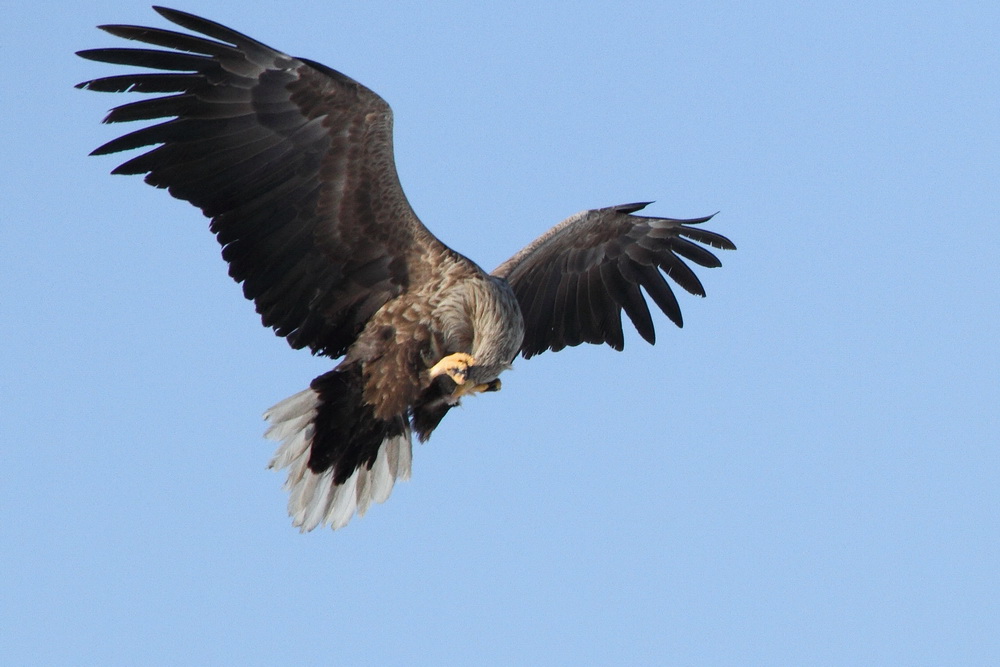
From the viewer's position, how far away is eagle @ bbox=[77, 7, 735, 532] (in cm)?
727

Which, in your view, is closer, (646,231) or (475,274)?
(475,274)

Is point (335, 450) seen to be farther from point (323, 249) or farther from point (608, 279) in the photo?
A: point (608, 279)

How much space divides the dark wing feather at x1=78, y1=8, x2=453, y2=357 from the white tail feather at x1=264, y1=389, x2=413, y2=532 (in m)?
0.72

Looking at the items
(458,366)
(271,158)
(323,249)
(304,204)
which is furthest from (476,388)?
(271,158)

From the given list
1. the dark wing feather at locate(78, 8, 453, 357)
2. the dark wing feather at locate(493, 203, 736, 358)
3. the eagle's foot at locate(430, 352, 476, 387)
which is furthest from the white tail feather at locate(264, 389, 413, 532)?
the dark wing feather at locate(493, 203, 736, 358)

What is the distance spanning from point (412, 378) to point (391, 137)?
1.24m

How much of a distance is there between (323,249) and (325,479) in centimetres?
139

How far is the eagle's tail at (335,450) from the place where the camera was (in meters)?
7.95

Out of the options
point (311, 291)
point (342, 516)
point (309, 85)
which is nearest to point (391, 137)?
point (309, 85)

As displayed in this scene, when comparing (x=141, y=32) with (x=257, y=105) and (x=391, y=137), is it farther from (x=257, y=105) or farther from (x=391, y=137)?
(x=391, y=137)

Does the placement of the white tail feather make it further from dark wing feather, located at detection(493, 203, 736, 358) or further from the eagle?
dark wing feather, located at detection(493, 203, 736, 358)

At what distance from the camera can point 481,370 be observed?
750 cm

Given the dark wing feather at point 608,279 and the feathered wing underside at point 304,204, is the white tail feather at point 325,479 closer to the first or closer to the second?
the feathered wing underside at point 304,204

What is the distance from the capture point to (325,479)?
8.34m
